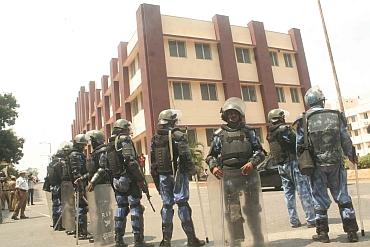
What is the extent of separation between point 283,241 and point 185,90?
71.1 feet

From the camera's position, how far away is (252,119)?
2908cm

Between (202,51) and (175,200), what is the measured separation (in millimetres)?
23186

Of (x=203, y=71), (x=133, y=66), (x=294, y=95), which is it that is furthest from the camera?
(x=294, y=95)

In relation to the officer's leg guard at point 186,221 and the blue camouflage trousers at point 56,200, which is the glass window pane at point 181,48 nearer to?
the blue camouflage trousers at point 56,200

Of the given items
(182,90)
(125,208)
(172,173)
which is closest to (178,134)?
(172,173)

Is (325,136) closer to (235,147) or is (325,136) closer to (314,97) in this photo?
(314,97)

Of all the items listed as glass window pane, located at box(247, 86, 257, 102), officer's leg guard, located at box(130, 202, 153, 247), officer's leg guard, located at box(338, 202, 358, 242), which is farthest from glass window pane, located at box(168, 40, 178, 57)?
officer's leg guard, located at box(338, 202, 358, 242)

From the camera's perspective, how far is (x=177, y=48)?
88.5 feet

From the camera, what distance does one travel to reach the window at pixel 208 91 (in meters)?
27.4

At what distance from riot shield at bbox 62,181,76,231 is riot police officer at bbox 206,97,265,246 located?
4.45 meters

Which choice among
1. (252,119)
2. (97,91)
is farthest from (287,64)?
(97,91)

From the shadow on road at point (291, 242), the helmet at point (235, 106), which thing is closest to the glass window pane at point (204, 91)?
the shadow on road at point (291, 242)

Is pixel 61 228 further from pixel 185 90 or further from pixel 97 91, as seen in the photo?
pixel 97 91

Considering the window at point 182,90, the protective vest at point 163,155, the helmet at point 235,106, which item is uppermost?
the window at point 182,90
